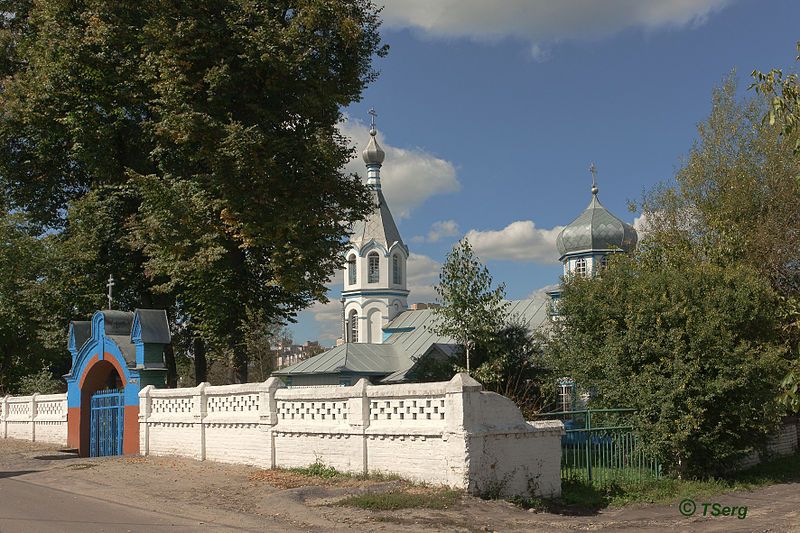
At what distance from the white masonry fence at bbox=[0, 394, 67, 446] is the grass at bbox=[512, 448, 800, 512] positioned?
14.3 m

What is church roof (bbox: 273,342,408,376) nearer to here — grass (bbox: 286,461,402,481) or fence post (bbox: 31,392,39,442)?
fence post (bbox: 31,392,39,442)

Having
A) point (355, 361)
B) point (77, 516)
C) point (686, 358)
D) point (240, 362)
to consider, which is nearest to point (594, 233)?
point (355, 361)

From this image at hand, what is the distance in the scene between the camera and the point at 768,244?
21172 millimetres

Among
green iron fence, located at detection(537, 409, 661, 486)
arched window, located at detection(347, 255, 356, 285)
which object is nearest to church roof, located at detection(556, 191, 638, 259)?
arched window, located at detection(347, 255, 356, 285)

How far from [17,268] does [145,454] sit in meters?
11.8

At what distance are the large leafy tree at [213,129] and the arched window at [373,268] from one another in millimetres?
25661

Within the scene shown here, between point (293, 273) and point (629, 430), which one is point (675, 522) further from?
point (293, 273)

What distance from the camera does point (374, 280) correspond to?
49156mm

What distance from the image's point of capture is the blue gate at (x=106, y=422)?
61.9 ft

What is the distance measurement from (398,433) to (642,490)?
18.5 feet

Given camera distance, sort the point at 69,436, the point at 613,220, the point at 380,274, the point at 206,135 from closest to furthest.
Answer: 1. the point at 206,135
2. the point at 69,436
3. the point at 613,220
4. the point at 380,274

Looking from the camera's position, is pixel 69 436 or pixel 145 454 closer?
pixel 145 454

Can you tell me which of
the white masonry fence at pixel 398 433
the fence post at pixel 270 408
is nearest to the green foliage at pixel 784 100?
the white masonry fence at pixel 398 433

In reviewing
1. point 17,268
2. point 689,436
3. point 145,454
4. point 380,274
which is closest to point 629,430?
point 689,436
